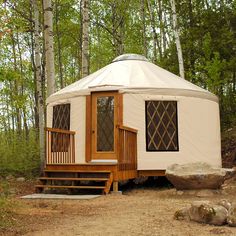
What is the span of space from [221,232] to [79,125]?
4895 mm

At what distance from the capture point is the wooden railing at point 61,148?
26.3 feet

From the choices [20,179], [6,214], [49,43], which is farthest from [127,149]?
[6,214]

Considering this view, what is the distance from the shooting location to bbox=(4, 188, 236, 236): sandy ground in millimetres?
3707

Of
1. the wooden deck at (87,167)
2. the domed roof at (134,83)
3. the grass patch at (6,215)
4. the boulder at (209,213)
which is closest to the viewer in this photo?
the boulder at (209,213)

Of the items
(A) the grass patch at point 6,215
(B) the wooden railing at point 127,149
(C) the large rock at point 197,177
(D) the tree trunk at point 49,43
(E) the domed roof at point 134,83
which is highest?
(D) the tree trunk at point 49,43

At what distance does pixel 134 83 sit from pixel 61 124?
1763mm

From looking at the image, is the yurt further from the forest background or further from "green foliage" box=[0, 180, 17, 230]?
"green foliage" box=[0, 180, 17, 230]

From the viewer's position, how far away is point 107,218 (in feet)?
14.6

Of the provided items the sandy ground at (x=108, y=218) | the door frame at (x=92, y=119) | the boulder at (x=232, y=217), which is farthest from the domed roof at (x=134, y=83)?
the boulder at (x=232, y=217)

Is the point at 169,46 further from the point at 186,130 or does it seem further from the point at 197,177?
the point at 197,177

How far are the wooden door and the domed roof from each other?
21 centimetres

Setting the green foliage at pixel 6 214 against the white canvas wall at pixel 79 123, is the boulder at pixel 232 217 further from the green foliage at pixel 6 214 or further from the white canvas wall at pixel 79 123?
the white canvas wall at pixel 79 123

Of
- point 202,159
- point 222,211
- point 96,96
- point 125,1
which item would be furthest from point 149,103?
point 125,1

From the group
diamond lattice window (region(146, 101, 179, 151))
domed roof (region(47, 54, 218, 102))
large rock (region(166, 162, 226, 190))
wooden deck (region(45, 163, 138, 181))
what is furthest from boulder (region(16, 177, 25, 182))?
large rock (region(166, 162, 226, 190))
